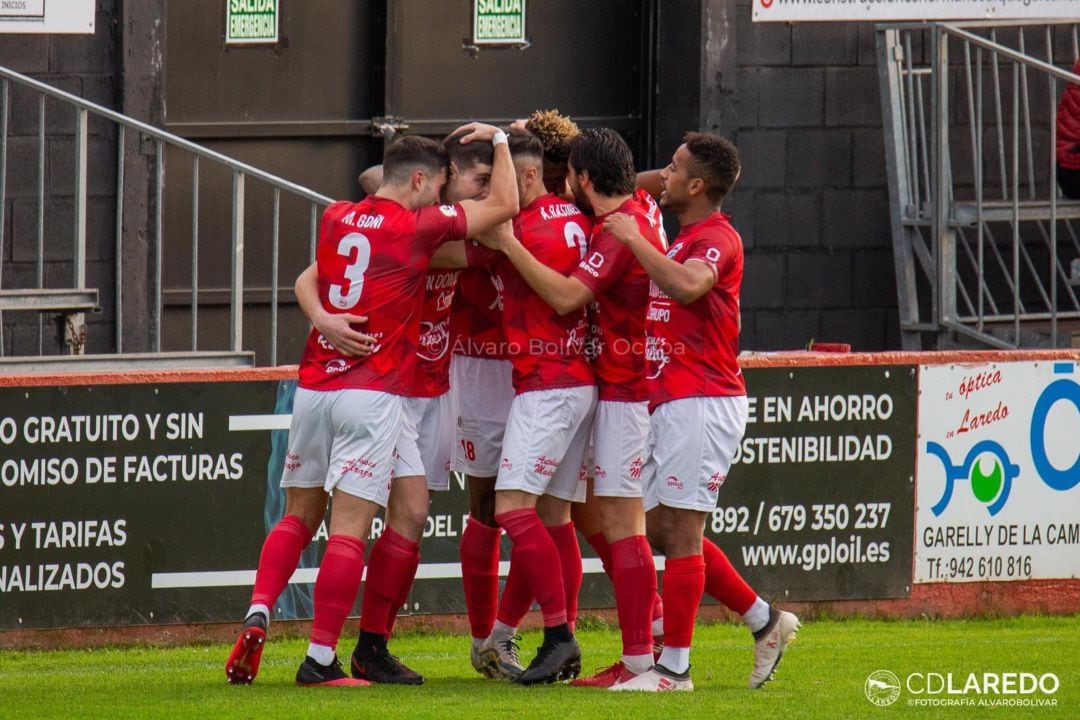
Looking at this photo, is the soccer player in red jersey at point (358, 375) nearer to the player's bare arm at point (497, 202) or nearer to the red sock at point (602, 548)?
the player's bare arm at point (497, 202)

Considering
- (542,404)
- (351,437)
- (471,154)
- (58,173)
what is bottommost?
(351,437)

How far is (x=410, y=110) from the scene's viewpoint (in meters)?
11.2

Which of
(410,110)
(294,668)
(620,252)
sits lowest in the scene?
(294,668)

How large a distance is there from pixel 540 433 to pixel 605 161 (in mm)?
1025

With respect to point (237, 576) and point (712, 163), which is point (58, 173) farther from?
point (712, 163)

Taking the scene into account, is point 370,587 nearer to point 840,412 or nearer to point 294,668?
point 294,668

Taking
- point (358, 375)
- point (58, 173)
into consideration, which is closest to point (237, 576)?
point (358, 375)

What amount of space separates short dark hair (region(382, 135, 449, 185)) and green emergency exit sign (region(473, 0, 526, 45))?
4719mm

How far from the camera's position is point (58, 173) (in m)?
9.92

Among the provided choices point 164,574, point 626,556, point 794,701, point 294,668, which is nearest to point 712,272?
point 626,556

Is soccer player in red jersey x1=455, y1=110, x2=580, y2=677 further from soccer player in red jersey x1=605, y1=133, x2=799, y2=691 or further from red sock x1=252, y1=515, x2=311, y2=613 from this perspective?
red sock x1=252, y1=515, x2=311, y2=613

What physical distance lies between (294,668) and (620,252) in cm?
222

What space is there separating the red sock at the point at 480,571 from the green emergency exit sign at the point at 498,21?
496cm

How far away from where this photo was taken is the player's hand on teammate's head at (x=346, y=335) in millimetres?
6520
